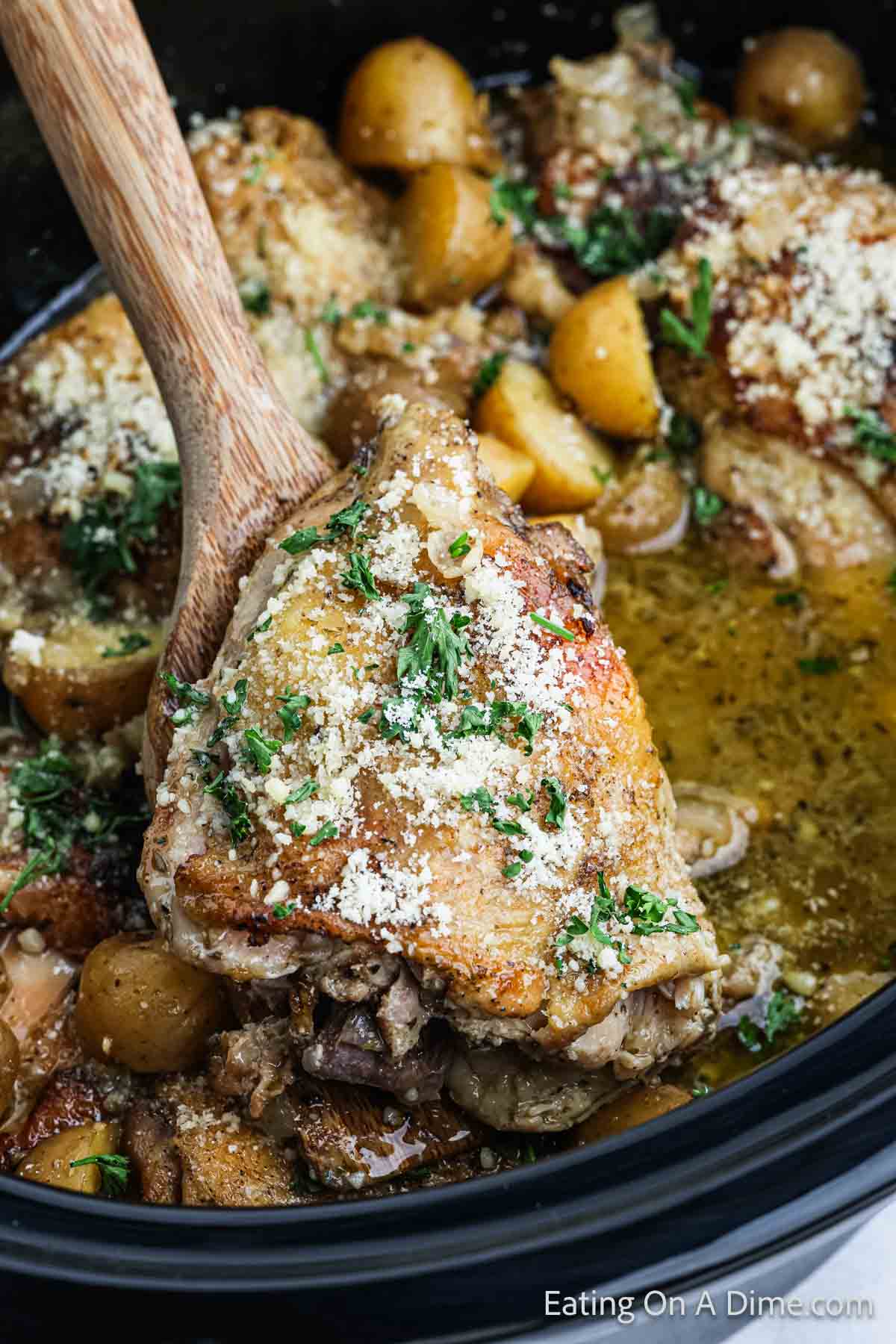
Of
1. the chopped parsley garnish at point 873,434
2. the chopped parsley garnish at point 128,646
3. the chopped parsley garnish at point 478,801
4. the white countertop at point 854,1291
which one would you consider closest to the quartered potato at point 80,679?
the chopped parsley garnish at point 128,646

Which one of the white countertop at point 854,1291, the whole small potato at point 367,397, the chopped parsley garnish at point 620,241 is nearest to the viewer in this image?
the white countertop at point 854,1291

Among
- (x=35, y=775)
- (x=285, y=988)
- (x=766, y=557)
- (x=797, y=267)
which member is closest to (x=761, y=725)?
(x=766, y=557)

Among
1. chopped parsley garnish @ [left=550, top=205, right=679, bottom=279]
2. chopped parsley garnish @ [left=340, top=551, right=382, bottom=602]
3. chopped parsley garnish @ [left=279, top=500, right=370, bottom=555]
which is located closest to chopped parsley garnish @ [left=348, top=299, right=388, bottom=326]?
chopped parsley garnish @ [left=550, top=205, right=679, bottom=279]

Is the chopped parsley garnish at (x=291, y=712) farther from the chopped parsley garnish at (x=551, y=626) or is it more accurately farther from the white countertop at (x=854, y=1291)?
the white countertop at (x=854, y=1291)

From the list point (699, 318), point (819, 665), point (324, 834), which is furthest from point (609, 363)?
point (324, 834)

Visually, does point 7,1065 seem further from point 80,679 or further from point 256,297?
point 256,297

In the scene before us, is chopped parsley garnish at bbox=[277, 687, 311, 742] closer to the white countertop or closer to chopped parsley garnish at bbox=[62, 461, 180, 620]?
chopped parsley garnish at bbox=[62, 461, 180, 620]
